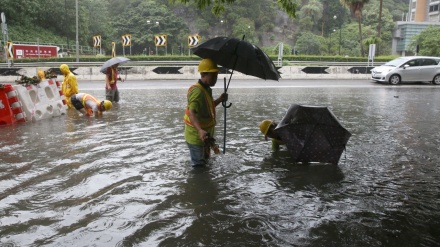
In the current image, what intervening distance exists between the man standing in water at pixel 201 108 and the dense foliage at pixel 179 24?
1551 inches

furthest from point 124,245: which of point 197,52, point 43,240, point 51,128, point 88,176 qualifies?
point 51,128

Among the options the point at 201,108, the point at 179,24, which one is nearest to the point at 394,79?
the point at 201,108

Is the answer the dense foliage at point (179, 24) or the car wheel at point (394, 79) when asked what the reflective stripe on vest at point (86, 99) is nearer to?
the car wheel at point (394, 79)

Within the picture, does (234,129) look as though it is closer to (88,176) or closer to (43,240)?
(88,176)

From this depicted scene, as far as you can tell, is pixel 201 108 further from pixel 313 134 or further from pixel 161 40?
pixel 161 40

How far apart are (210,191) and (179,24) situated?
233 feet

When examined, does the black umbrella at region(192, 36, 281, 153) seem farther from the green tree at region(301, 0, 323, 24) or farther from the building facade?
the green tree at region(301, 0, 323, 24)

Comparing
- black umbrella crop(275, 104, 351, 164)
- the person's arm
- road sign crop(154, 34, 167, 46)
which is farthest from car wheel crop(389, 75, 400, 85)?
the person's arm

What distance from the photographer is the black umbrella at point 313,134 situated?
5488 millimetres

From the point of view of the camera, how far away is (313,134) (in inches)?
219

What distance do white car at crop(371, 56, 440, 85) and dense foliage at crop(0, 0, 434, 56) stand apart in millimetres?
20169

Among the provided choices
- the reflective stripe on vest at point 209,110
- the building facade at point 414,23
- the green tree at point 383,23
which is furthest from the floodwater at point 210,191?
the building facade at point 414,23

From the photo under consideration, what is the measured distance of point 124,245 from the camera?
3307 millimetres

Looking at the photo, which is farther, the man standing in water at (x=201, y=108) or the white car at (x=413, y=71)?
the white car at (x=413, y=71)
